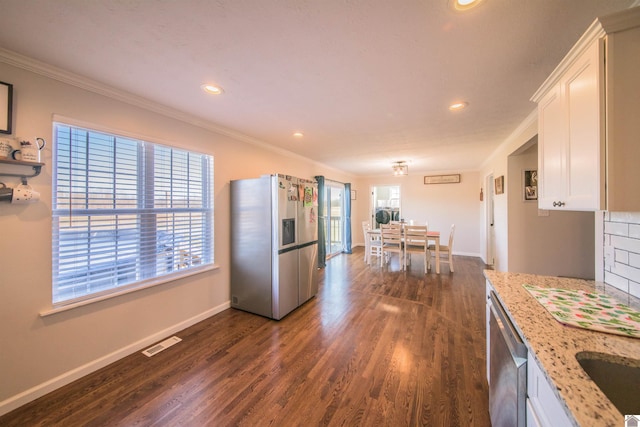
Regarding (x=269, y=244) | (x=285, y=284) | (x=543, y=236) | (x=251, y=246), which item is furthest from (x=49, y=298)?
(x=543, y=236)

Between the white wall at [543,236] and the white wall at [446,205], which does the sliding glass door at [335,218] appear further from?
the white wall at [543,236]

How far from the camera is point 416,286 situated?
3912 millimetres

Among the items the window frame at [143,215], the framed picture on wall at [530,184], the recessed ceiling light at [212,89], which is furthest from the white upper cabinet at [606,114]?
the window frame at [143,215]

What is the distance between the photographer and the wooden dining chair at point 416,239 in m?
4.63

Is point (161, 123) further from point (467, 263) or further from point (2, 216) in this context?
point (467, 263)

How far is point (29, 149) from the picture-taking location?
1604mm

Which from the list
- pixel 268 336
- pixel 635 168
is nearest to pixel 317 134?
pixel 268 336

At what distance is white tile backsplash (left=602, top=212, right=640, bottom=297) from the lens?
1.24 meters

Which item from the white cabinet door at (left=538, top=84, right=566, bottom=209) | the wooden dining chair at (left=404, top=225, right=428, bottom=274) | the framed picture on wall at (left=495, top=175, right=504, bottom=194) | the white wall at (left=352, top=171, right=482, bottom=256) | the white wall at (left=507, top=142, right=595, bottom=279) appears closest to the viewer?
the white cabinet door at (left=538, top=84, right=566, bottom=209)

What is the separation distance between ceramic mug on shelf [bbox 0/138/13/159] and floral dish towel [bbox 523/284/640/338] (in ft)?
10.6

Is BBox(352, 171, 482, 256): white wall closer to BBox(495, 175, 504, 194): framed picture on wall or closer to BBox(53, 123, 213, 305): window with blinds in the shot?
BBox(495, 175, 504, 194): framed picture on wall

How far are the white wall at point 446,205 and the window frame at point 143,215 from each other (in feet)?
17.4

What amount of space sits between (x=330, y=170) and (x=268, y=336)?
432cm

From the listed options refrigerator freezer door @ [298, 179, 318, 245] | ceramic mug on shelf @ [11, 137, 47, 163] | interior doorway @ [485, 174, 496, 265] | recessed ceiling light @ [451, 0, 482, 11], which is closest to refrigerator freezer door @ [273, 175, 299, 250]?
refrigerator freezer door @ [298, 179, 318, 245]
